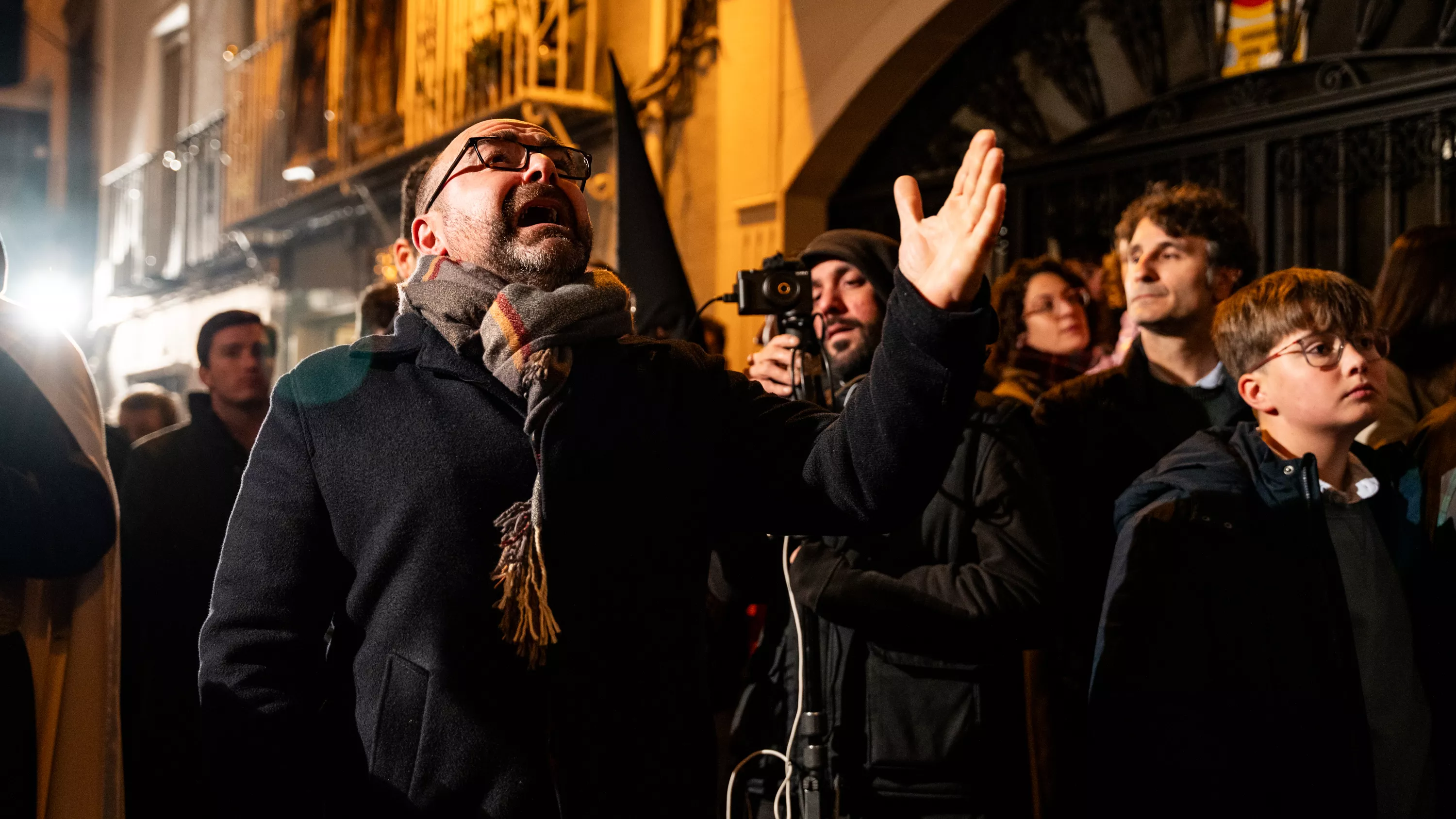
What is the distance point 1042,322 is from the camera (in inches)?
168

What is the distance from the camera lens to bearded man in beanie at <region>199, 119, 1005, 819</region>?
211 cm

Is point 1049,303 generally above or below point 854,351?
above

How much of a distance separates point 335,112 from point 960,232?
1056 cm

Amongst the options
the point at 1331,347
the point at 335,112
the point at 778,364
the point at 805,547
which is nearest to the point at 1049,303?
the point at 1331,347

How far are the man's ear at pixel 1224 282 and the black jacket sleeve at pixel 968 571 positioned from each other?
89 centimetres

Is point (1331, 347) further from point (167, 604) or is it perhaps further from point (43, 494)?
point (167, 604)

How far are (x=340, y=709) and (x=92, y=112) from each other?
18.4m

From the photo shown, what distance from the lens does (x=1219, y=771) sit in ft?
8.63

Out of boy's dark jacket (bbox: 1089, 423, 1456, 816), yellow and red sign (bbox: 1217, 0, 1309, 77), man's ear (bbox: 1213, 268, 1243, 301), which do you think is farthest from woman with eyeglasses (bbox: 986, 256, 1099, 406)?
yellow and red sign (bbox: 1217, 0, 1309, 77)

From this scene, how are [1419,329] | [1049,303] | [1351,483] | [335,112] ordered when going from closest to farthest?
[1351,483] < [1419,329] < [1049,303] < [335,112]

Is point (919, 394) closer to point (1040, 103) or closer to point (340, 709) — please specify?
point (340, 709)

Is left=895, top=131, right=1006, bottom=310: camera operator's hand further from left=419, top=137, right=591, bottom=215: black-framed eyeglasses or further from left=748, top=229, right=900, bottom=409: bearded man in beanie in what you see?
left=748, top=229, right=900, bottom=409: bearded man in beanie

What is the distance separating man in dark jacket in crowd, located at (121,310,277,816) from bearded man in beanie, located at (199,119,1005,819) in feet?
7.86

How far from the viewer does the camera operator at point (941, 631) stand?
9.45 feet
